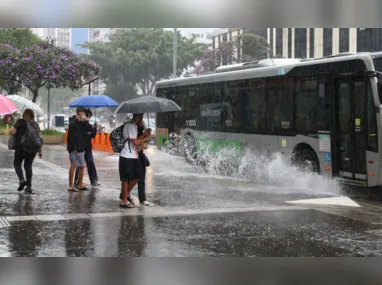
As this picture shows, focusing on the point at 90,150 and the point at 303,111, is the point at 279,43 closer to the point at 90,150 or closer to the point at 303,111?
the point at 303,111

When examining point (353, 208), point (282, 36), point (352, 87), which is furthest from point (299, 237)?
point (282, 36)

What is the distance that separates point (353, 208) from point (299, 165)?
307 cm

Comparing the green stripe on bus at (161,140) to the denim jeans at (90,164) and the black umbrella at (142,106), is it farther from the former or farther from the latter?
the black umbrella at (142,106)

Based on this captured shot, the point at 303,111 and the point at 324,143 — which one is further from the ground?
the point at 303,111

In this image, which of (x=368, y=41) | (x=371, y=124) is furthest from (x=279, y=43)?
(x=371, y=124)

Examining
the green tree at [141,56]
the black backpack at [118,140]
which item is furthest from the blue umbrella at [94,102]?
the black backpack at [118,140]

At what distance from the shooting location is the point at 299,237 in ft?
26.2

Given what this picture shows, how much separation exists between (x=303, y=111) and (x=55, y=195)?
6.05 metres

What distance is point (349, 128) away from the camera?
40.3 ft

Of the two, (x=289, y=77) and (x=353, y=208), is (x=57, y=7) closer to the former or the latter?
(x=353, y=208)

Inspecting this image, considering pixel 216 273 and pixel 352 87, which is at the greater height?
pixel 352 87

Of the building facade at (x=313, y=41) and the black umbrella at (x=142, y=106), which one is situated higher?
the building facade at (x=313, y=41)

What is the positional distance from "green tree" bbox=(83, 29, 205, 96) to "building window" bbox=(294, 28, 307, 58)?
1344 cm

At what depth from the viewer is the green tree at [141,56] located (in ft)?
97.1
